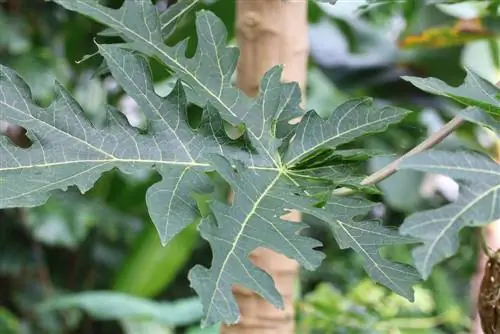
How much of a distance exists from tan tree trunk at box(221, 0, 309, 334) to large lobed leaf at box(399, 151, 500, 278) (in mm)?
234

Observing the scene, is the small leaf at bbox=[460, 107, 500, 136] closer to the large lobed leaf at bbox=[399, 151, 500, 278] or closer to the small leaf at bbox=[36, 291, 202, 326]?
the large lobed leaf at bbox=[399, 151, 500, 278]

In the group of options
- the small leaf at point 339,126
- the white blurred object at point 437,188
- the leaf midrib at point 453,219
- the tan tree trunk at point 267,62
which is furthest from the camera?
the white blurred object at point 437,188

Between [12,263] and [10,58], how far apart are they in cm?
38

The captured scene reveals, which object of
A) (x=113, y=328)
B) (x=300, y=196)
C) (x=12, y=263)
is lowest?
(x=113, y=328)

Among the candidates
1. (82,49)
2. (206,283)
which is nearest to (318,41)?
(82,49)

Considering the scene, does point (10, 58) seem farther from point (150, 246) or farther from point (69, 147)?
point (69, 147)

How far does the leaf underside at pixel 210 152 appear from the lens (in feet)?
1.06

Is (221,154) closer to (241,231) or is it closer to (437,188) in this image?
(241,231)

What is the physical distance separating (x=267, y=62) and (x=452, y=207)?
0.28m

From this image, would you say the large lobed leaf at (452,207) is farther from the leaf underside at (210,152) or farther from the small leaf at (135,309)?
the small leaf at (135,309)

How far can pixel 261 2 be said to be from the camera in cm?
51

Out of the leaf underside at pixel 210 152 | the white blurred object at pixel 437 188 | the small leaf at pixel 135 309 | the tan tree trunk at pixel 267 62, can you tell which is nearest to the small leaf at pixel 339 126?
the leaf underside at pixel 210 152

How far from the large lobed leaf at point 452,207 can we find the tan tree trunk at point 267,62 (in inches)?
9.2

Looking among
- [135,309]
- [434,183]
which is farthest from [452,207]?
[434,183]
